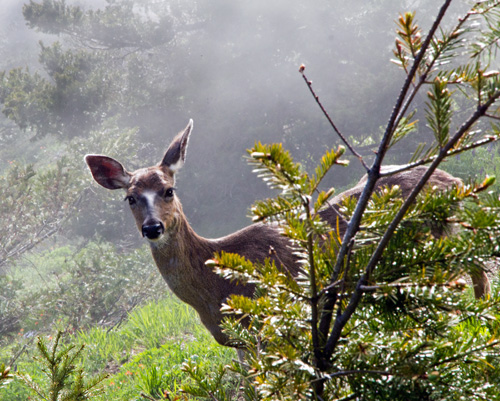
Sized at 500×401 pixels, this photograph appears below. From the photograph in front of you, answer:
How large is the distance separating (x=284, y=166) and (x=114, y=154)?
12.3m

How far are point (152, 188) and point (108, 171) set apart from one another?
2.15 feet

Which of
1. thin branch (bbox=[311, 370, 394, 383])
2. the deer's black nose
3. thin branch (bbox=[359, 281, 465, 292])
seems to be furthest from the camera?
the deer's black nose

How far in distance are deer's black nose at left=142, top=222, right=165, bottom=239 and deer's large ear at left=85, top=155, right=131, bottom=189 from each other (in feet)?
2.61

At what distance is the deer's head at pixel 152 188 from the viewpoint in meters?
3.81

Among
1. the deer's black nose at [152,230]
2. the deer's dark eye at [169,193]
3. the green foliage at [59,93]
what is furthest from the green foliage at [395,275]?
the green foliage at [59,93]

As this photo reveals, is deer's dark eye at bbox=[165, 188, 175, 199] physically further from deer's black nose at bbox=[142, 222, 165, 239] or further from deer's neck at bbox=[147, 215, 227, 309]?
deer's black nose at bbox=[142, 222, 165, 239]

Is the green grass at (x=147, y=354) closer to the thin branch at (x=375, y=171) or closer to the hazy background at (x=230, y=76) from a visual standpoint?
the thin branch at (x=375, y=171)

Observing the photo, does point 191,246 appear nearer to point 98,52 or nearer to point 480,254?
point 480,254

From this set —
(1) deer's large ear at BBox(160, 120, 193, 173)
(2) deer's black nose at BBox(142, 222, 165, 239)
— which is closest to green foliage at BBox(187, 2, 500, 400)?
(2) deer's black nose at BBox(142, 222, 165, 239)

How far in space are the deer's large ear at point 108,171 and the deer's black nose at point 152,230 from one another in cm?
80

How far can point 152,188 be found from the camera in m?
4.07

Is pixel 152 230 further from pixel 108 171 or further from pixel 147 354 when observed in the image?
pixel 147 354

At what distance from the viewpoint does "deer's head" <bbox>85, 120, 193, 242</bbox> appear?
150 inches

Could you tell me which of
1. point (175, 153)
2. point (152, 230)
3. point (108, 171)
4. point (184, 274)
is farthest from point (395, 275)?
point (108, 171)
